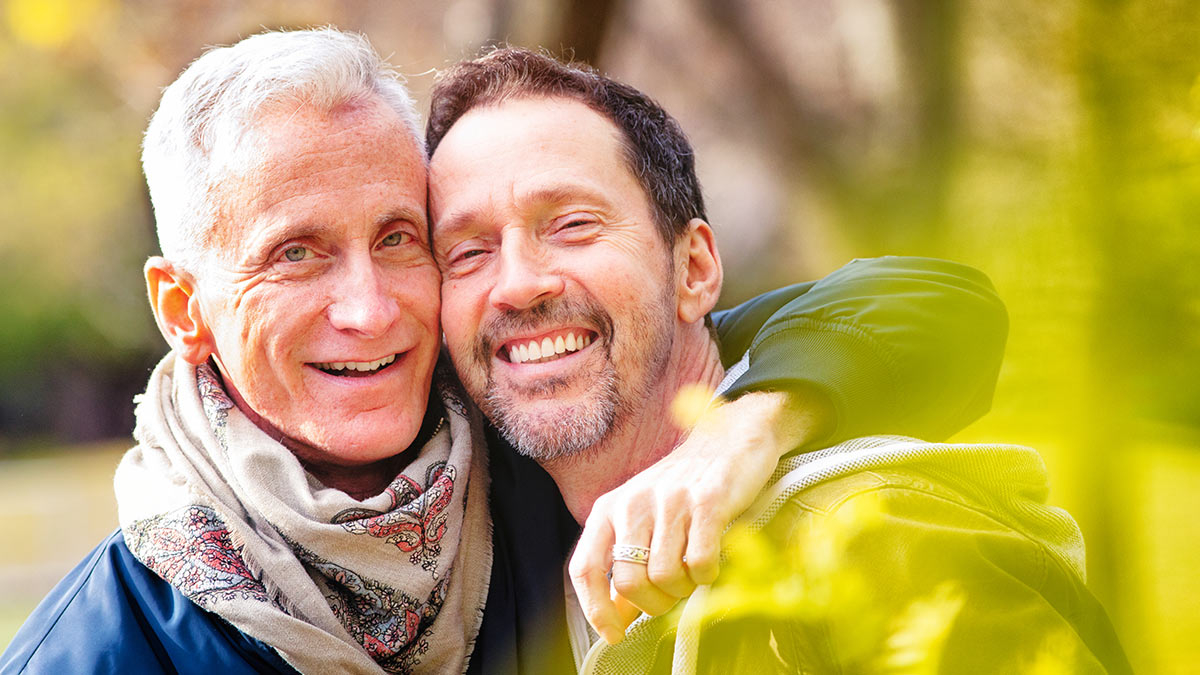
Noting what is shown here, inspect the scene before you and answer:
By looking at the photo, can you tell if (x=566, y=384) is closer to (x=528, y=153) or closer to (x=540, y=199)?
(x=540, y=199)

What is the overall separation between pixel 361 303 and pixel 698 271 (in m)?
0.84

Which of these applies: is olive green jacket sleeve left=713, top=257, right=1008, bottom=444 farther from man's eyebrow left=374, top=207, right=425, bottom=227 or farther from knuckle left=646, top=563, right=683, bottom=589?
man's eyebrow left=374, top=207, right=425, bottom=227

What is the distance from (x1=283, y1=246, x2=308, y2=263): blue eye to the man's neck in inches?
27.6

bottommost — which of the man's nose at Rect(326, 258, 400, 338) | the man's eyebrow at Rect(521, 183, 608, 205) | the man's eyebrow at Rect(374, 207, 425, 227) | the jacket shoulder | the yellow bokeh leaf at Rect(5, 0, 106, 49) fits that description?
the jacket shoulder

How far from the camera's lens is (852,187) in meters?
4.93

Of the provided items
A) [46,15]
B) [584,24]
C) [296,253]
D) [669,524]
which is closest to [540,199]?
[296,253]

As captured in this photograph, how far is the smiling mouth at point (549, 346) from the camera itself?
2.43m

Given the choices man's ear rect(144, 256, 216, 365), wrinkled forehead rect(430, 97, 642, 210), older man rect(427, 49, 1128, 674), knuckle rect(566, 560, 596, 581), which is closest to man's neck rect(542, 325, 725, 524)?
older man rect(427, 49, 1128, 674)

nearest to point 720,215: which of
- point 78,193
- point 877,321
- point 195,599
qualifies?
point 78,193

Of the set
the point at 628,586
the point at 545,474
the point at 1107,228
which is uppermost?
the point at 1107,228

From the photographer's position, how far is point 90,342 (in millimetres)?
10570

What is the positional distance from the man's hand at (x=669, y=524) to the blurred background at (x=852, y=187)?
0.44m

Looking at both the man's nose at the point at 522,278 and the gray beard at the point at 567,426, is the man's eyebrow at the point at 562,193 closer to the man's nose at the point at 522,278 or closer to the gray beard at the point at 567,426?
the man's nose at the point at 522,278

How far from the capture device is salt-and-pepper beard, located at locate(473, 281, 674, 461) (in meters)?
2.41
